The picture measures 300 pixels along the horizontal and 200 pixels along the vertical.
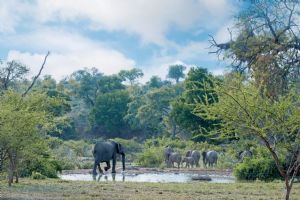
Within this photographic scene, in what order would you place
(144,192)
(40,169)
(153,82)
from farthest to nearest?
1. (153,82)
2. (40,169)
3. (144,192)

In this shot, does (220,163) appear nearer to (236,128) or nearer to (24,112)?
(24,112)

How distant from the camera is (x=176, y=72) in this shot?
4156 inches

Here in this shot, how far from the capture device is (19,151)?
18188 millimetres

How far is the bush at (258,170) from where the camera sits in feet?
77.2

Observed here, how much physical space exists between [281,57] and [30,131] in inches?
418

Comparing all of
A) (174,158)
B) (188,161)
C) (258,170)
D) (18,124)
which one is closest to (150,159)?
(174,158)

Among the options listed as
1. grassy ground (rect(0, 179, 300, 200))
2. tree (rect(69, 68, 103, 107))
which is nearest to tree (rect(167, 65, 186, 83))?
tree (rect(69, 68, 103, 107))

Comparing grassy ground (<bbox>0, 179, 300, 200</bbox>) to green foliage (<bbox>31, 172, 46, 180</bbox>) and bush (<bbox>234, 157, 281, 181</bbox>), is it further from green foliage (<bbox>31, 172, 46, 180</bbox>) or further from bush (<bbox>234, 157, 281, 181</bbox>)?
bush (<bbox>234, 157, 281, 181</bbox>)

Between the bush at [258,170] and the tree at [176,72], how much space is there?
81.7 m

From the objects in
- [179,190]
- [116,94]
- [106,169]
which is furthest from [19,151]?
[116,94]

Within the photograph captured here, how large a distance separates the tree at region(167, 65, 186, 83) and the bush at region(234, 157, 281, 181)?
8167 cm

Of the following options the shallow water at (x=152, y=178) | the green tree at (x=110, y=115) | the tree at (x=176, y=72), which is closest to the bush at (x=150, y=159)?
the shallow water at (x=152, y=178)

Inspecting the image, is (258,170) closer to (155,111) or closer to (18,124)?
(18,124)

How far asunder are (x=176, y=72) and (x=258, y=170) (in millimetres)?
82200
